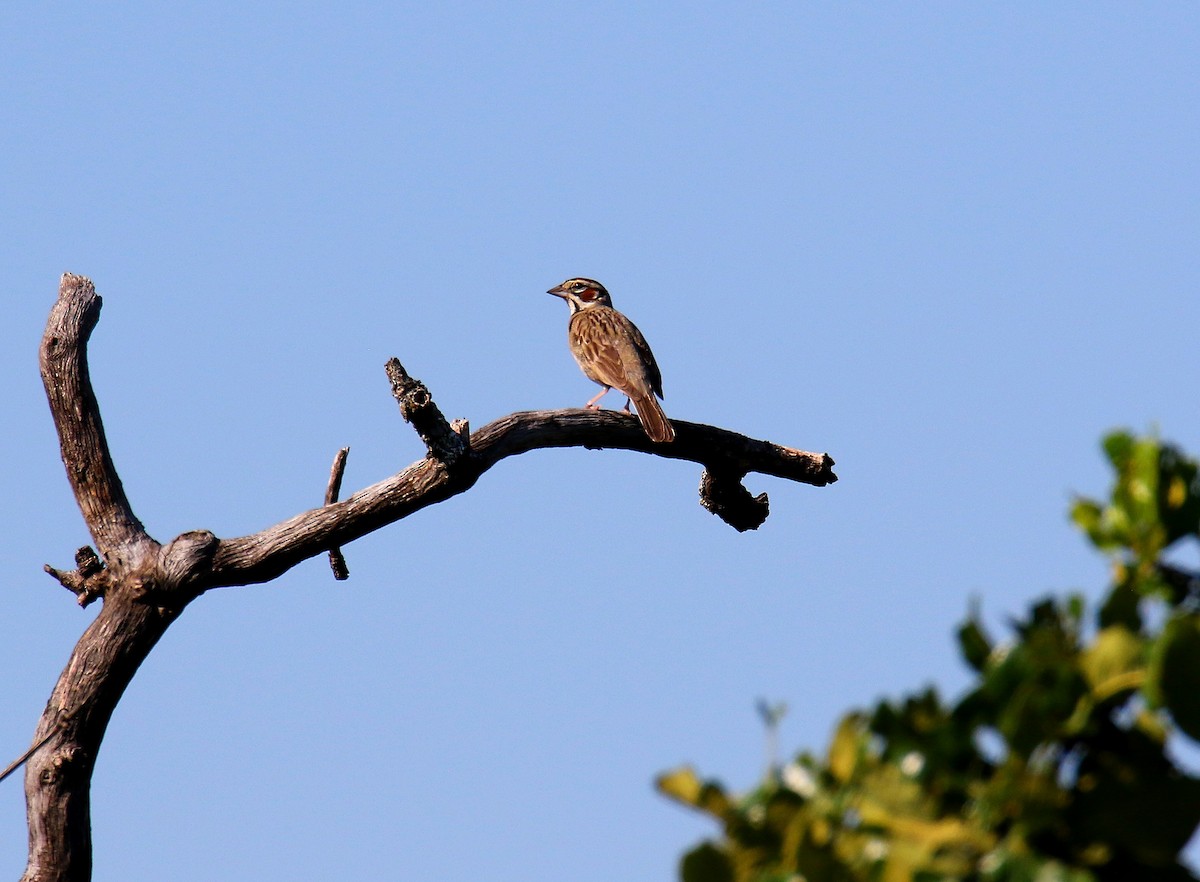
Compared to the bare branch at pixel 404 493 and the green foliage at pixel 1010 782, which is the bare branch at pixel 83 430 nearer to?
the bare branch at pixel 404 493

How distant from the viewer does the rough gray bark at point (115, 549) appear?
23.4 ft

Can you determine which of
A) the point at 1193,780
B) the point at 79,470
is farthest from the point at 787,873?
the point at 79,470

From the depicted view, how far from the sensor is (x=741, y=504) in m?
10.7

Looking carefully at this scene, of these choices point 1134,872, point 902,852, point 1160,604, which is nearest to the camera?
point 902,852

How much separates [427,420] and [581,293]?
20.7 feet

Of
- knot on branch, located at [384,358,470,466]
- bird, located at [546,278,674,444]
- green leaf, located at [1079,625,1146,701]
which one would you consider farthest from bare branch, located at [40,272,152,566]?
green leaf, located at [1079,625,1146,701]

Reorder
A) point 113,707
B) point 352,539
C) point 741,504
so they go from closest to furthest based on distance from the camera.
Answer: point 113,707 < point 352,539 < point 741,504

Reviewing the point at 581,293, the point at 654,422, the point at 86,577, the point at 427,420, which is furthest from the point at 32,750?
the point at 581,293

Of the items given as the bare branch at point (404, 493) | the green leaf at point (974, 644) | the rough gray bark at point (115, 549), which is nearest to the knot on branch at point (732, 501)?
the bare branch at point (404, 493)

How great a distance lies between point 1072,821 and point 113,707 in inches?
248

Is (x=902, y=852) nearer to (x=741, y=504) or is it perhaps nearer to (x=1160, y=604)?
(x=1160, y=604)

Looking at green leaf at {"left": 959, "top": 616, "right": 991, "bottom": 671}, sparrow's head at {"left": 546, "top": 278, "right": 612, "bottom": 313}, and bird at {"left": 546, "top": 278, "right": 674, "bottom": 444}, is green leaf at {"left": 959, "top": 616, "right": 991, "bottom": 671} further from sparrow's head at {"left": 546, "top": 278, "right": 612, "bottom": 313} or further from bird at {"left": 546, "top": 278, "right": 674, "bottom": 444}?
sparrow's head at {"left": 546, "top": 278, "right": 612, "bottom": 313}

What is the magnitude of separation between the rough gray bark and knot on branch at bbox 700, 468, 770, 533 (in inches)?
88.1

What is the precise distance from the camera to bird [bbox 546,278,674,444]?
9.65 metres
